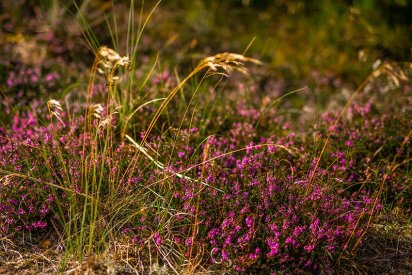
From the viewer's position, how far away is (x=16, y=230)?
2945 mm

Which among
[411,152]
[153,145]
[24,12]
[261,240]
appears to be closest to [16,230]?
[153,145]

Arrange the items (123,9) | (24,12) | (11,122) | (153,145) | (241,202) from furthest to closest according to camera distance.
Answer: (123,9) < (24,12) < (11,122) < (153,145) < (241,202)

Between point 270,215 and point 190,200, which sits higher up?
point 190,200

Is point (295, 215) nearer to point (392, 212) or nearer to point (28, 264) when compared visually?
point (392, 212)

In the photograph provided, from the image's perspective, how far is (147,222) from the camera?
2980mm

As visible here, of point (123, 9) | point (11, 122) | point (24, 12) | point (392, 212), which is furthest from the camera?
point (123, 9)

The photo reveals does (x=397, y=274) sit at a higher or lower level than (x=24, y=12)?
lower

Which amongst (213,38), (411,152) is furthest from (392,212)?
(213,38)

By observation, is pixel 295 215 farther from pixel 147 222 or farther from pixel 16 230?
pixel 16 230

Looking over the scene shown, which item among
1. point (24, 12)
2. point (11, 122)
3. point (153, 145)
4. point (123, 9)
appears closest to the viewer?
point (153, 145)

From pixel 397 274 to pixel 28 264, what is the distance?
222cm

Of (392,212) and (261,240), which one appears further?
(392,212)

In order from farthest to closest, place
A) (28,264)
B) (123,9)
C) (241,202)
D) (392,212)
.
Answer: (123,9) → (392,212) → (241,202) → (28,264)

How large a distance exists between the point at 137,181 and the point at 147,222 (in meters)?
0.33
